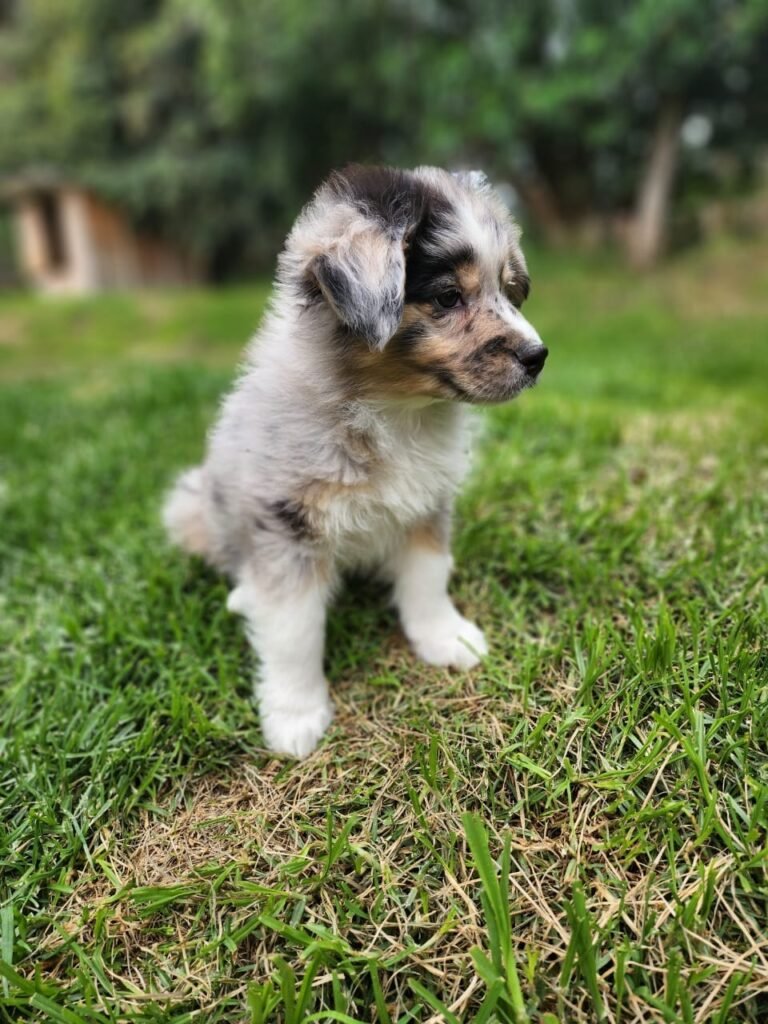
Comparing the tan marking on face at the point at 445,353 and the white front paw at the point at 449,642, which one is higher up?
the tan marking on face at the point at 445,353

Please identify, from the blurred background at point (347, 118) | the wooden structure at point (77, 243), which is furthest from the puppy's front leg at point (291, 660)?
the wooden structure at point (77, 243)

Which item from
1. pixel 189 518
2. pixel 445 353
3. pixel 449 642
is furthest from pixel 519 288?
pixel 189 518

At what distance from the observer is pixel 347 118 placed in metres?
17.3

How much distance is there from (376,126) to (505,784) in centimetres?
1870

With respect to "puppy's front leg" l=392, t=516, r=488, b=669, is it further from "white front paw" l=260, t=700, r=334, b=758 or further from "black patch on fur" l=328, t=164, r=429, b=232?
"black patch on fur" l=328, t=164, r=429, b=232

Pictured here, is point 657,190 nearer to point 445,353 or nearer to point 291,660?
point 445,353

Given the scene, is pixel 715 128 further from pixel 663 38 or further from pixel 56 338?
pixel 56 338

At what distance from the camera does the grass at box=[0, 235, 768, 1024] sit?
5.62 ft

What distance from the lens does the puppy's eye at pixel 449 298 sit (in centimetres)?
229

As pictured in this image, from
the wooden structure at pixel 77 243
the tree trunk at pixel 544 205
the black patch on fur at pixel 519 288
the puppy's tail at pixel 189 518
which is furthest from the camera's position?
the wooden structure at pixel 77 243

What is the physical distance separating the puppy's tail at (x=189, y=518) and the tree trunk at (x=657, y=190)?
41.1ft

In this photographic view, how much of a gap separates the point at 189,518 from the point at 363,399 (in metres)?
1.30

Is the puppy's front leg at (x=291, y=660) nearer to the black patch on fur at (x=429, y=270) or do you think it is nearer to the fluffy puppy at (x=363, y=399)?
the fluffy puppy at (x=363, y=399)

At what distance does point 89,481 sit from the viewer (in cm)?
473
